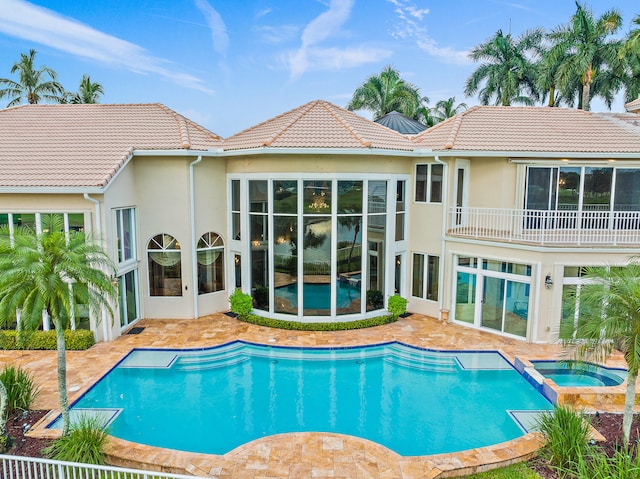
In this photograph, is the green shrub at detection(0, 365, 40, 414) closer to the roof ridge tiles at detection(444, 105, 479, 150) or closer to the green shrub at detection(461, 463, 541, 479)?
the green shrub at detection(461, 463, 541, 479)

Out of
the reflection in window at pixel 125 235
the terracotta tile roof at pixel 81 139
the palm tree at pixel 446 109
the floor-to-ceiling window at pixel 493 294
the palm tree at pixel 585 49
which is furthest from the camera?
the palm tree at pixel 446 109

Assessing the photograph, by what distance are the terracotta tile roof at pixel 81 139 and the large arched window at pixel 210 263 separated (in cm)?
390

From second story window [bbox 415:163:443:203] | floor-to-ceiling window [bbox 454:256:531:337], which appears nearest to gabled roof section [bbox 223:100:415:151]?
second story window [bbox 415:163:443:203]

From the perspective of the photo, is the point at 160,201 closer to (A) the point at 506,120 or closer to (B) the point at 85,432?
(B) the point at 85,432

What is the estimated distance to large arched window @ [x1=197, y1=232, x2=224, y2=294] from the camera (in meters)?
17.9

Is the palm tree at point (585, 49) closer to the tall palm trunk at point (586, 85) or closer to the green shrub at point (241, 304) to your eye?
the tall palm trunk at point (586, 85)

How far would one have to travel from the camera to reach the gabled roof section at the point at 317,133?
1599 centimetres

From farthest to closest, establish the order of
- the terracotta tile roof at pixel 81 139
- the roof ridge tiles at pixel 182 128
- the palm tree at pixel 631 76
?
the palm tree at pixel 631 76, the roof ridge tiles at pixel 182 128, the terracotta tile roof at pixel 81 139

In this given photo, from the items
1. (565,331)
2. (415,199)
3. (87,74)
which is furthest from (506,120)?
(87,74)

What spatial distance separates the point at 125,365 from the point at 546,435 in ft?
39.0

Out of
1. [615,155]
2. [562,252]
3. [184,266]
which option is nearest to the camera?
[562,252]

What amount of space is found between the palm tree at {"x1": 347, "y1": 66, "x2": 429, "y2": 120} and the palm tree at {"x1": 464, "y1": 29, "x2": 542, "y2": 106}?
6409mm

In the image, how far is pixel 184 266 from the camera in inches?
688

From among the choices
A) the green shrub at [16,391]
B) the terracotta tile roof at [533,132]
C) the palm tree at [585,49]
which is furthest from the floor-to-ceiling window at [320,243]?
the palm tree at [585,49]
